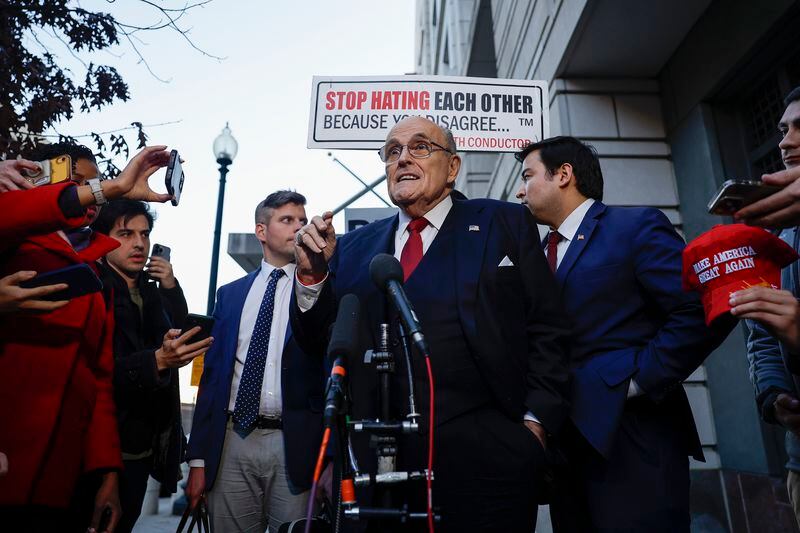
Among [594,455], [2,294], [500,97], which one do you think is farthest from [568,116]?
[2,294]

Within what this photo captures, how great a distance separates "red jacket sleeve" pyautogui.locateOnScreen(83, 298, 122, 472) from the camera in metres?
2.61

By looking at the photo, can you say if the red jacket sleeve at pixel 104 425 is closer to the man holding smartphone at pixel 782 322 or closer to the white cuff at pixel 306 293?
the white cuff at pixel 306 293

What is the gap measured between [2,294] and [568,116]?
241 inches

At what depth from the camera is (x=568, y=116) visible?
22.1 feet

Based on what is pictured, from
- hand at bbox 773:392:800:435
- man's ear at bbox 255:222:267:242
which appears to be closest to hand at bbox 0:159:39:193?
man's ear at bbox 255:222:267:242

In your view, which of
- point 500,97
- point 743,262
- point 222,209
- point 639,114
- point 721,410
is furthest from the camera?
point 222,209

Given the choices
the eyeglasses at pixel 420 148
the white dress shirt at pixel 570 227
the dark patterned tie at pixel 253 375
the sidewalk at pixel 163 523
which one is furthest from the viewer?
the sidewalk at pixel 163 523

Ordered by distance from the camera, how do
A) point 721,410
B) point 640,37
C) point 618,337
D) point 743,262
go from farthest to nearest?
point 640,37, point 721,410, point 618,337, point 743,262

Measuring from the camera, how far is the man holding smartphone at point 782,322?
1712 mm

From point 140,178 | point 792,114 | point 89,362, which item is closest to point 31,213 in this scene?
point 140,178

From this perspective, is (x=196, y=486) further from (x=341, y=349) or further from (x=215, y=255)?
(x=215, y=255)

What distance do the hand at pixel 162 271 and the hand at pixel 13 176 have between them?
1.65 m

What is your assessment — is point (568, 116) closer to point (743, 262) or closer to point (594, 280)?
point (594, 280)

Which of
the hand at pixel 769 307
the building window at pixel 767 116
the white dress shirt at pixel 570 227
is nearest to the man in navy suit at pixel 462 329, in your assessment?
the white dress shirt at pixel 570 227
